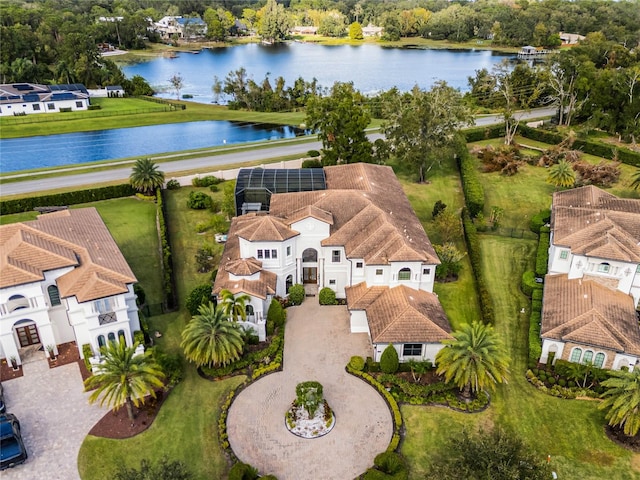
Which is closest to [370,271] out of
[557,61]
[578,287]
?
[578,287]

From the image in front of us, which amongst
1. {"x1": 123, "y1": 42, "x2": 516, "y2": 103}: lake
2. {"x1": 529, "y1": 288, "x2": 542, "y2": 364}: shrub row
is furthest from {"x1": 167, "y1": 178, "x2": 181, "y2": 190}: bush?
{"x1": 123, "y1": 42, "x2": 516, "y2": 103}: lake

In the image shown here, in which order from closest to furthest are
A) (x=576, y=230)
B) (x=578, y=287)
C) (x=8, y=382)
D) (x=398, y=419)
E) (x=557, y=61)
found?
(x=398, y=419) → (x=8, y=382) → (x=578, y=287) → (x=576, y=230) → (x=557, y=61)

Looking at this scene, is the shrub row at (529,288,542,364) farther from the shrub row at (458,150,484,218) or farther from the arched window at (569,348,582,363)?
the shrub row at (458,150,484,218)

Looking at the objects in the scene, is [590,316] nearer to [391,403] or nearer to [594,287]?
[594,287]

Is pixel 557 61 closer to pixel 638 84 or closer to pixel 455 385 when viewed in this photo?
pixel 638 84

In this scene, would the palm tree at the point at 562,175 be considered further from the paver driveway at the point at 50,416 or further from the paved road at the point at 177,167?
the paver driveway at the point at 50,416

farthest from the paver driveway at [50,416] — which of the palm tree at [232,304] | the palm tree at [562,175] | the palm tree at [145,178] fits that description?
the palm tree at [562,175]
